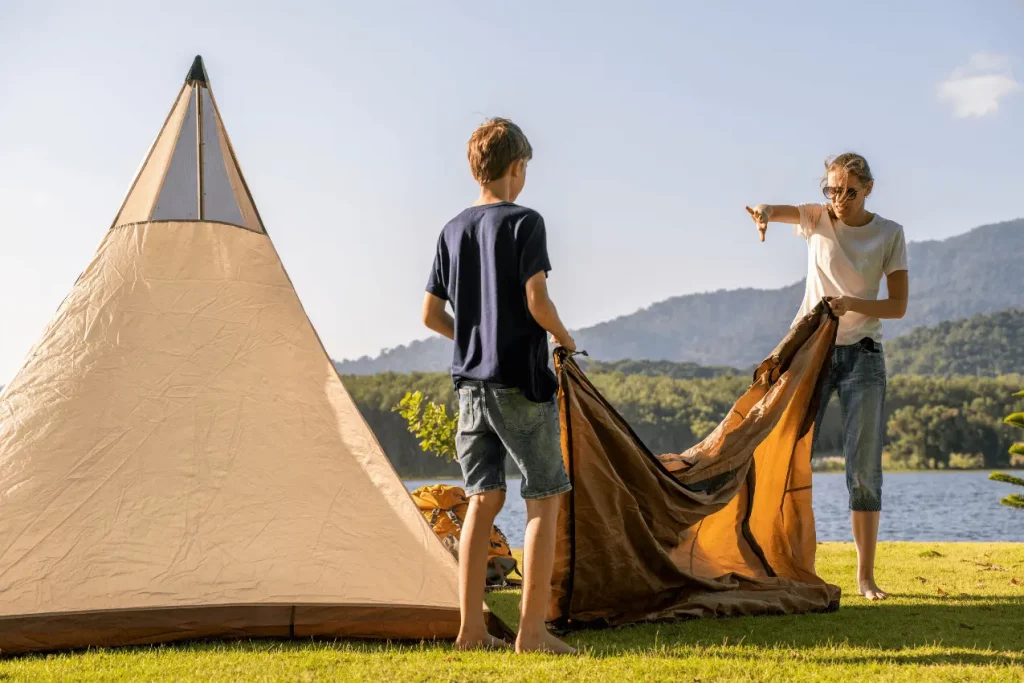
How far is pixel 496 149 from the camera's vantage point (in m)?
3.58

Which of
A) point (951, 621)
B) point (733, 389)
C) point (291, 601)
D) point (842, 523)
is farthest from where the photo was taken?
point (733, 389)

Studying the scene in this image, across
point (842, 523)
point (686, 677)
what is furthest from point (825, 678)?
point (842, 523)

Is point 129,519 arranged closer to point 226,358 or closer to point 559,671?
point 226,358

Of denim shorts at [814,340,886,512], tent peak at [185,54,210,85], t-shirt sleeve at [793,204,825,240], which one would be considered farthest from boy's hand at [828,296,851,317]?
tent peak at [185,54,210,85]

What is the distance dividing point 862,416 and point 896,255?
2.65 ft

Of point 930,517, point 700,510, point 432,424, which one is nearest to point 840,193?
point 700,510

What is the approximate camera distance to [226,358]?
4.23m

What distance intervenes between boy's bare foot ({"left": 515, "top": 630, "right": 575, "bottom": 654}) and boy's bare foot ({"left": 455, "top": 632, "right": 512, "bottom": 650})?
0.15m

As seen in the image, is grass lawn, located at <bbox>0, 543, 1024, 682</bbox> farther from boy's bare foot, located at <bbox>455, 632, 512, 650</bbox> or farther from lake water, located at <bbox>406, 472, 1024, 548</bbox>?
lake water, located at <bbox>406, 472, 1024, 548</bbox>

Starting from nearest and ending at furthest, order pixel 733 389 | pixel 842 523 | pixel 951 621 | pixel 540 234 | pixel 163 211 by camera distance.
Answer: pixel 540 234
pixel 951 621
pixel 163 211
pixel 842 523
pixel 733 389

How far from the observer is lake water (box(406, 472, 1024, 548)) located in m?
16.5

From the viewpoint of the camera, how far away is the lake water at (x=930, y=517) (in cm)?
1652

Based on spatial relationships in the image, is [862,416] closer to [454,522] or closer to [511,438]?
[511,438]

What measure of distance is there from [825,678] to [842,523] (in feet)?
77.9
